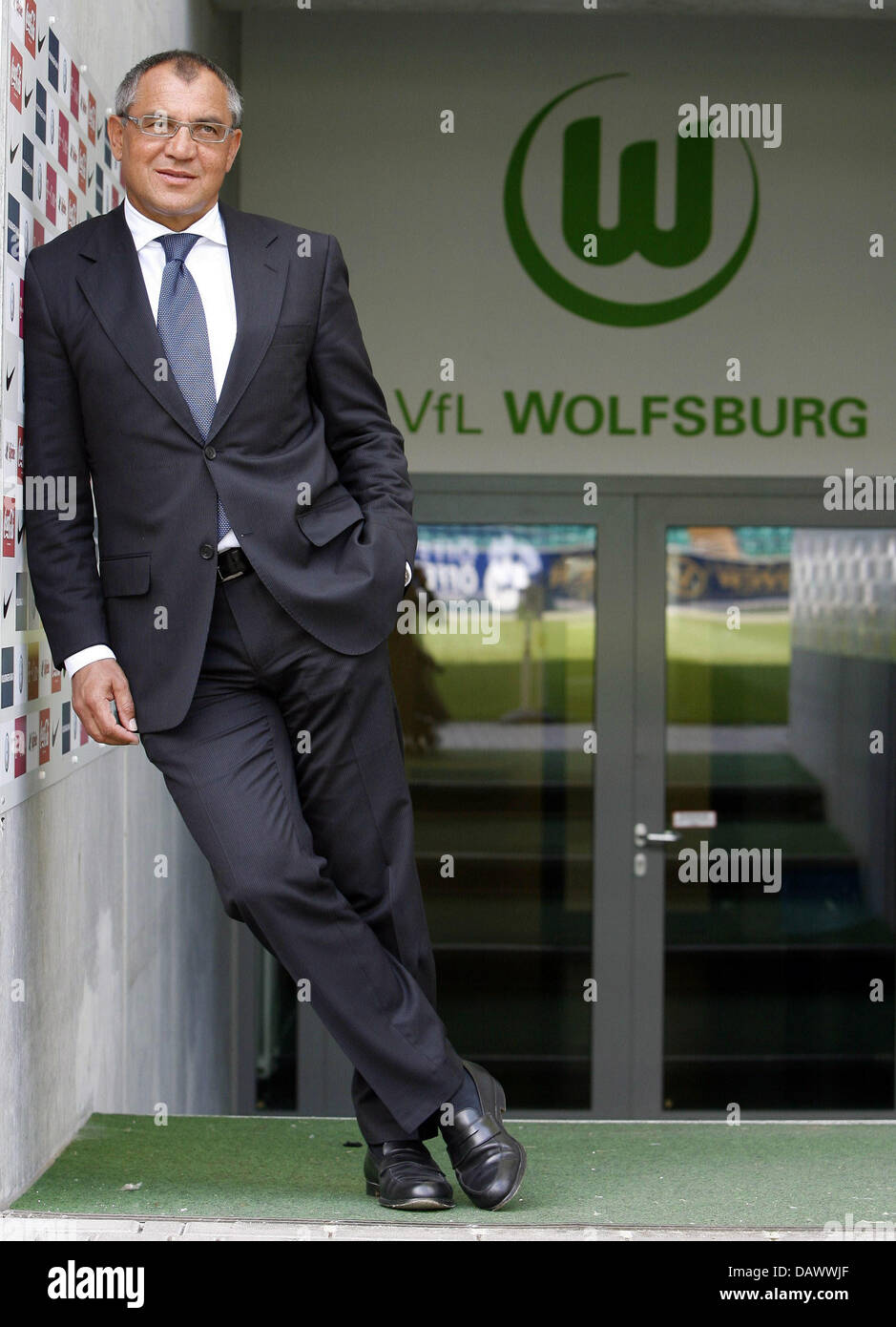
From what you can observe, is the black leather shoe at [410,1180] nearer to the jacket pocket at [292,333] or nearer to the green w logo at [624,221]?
the jacket pocket at [292,333]

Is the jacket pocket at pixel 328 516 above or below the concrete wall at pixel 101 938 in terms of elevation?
above

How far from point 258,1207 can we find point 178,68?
1737 mm

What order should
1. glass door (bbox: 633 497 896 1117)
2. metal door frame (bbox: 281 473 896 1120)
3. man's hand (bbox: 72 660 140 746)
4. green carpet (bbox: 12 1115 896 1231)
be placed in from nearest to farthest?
man's hand (bbox: 72 660 140 746), green carpet (bbox: 12 1115 896 1231), metal door frame (bbox: 281 473 896 1120), glass door (bbox: 633 497 896 1117)

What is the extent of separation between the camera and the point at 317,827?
254cm

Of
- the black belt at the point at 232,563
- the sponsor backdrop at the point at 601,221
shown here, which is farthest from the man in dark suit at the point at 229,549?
the sponsor backdrop at the point at 601,221

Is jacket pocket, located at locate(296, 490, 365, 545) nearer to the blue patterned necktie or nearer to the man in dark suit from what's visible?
the man in dark suit

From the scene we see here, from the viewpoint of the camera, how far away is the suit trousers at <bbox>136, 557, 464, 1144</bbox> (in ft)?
7.88

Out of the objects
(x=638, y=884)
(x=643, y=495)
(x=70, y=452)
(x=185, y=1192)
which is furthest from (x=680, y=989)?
(x=70, y=452)

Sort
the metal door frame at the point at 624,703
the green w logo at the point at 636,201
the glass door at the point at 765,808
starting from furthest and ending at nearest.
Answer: the glass door at the point at 765,808 < the metal door frame at the point at 624,703 < the green w logo at the point at 636,201

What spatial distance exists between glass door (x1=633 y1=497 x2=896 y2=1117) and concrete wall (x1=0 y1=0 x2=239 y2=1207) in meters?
1.81

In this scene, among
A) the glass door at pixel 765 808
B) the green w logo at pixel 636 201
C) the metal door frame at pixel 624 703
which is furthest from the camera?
the glass door at pixel 765 808

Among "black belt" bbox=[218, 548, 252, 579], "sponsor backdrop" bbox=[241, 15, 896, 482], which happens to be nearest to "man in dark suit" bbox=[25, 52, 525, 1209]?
"black belt" bbox=[218, 548, 252, 579]

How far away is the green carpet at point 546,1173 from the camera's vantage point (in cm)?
250

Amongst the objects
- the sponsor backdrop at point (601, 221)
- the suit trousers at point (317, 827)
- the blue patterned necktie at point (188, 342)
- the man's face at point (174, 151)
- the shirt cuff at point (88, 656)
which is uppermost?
the sponsor backdrop at point (601, 221)
